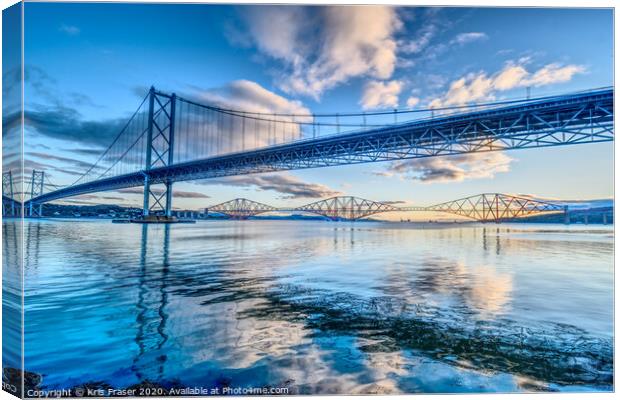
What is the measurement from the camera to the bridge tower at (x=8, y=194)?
14.1 ft

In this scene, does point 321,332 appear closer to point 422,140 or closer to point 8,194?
point 8,194

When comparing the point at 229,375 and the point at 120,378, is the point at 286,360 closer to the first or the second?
the point at 229,375

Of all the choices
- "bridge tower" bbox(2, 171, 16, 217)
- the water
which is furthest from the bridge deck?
"bridge tower" bbox(2, 171, 16, 217)

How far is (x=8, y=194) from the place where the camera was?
4453mm

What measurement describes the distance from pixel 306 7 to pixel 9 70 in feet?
12.4

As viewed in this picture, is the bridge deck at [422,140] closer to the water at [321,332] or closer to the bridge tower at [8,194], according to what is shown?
the water at [321,332]

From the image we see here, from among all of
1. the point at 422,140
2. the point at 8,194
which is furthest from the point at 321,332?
the point at 422,140

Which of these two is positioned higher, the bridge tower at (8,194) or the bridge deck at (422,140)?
the bridge deck at (422,140)

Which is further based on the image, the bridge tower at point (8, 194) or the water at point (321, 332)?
the bridge tower at point (8, 194)

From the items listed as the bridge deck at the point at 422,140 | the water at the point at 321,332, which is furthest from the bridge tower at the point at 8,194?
the bridge deck at the point at 422,140

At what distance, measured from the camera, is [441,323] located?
476 cm

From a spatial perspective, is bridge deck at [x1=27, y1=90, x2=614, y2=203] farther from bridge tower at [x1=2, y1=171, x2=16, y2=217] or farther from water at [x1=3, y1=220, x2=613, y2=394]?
bridge tower at [x1=2, y1=171, x2=16, y2=217]

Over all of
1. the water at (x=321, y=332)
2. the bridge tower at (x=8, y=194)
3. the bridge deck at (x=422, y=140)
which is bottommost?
the water at (x=321, y=332)

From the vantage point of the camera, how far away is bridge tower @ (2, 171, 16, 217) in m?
4.29
